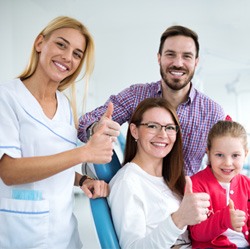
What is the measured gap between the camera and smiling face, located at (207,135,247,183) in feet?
5.37

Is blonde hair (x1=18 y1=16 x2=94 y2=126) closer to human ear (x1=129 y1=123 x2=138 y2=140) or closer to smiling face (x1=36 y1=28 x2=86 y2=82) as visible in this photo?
smiling face (x1=36 y1=28 x2=86 y2=82)

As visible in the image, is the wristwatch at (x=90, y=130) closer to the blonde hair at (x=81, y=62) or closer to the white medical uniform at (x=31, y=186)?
the blonde hair at (x=81, y=62)

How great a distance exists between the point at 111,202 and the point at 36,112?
0.47m

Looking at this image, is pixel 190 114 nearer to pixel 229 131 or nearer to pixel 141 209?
pixel 229 131

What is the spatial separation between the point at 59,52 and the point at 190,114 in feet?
2.78

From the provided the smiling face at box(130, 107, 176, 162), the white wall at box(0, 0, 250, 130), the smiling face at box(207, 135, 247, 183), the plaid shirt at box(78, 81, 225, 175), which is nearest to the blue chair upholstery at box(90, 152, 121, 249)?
the smiling face at box(130, 107, 176, 162)

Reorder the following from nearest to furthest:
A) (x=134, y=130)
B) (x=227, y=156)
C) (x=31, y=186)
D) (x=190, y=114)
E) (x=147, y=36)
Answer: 1. (x=31, y=186)
2. (x=227, y=156)
3. (x=134, y=130)
4. (x=190, y=114)
5. (x=147, y=36)

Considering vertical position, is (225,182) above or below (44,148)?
below

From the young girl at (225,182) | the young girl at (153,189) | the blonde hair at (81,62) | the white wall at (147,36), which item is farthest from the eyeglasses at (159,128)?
the white wall at (147,36)

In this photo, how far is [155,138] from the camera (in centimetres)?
168

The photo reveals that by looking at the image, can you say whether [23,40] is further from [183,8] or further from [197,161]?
[197,161]

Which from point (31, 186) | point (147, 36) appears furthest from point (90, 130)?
point (147, 36)

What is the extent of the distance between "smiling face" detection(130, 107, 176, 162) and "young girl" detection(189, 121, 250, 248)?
184 millimetres

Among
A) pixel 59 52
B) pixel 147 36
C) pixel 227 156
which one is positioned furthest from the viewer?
pixel 147 36
